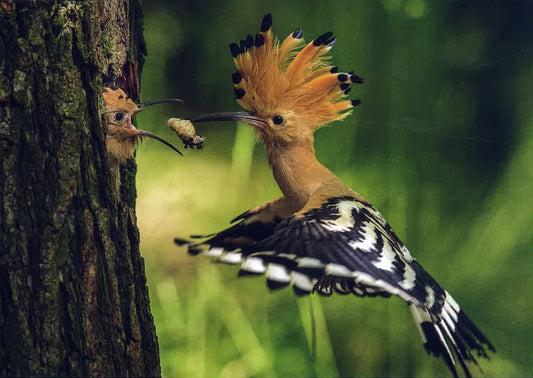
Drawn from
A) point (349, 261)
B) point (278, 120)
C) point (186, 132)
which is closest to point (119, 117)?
point (186, 132)

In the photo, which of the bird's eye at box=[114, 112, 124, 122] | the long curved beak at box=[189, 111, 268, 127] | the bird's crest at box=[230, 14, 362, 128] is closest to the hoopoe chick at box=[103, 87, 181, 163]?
the bird's eye at box=[114, 112, 124, 122]

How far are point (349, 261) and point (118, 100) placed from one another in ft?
2.76

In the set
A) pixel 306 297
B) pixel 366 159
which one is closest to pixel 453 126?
pixel 366 159

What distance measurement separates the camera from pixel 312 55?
1.96m

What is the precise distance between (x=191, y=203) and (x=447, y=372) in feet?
3.65

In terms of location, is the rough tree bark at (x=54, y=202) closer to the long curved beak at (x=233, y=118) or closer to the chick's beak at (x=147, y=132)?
the chick's beak at (x=147, y=132)

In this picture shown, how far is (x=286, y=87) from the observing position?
1922mm

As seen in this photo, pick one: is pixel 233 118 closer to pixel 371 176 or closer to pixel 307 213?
pixel 307 213

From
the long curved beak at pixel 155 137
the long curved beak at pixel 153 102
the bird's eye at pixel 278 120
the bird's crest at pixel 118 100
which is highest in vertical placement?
the long curved beak at pixel 153 102

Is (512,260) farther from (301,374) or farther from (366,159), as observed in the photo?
(301,374)

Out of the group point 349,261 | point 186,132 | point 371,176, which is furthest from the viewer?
point 371,176

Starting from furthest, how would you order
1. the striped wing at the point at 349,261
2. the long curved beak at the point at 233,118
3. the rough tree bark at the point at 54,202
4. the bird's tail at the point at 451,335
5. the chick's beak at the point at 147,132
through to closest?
1. the bird's tail at the point at 451,335
2. the long curved beak at the point at 233,118
3. the chick's beak at the point at 147,132
4. the striped wing at the point at 349,261
5. the rough tree bark at the point at 54,202

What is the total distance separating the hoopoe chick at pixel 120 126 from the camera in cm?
179

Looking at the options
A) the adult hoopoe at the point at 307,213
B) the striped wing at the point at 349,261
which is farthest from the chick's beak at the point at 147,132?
the striped wing at the point at 349,261
